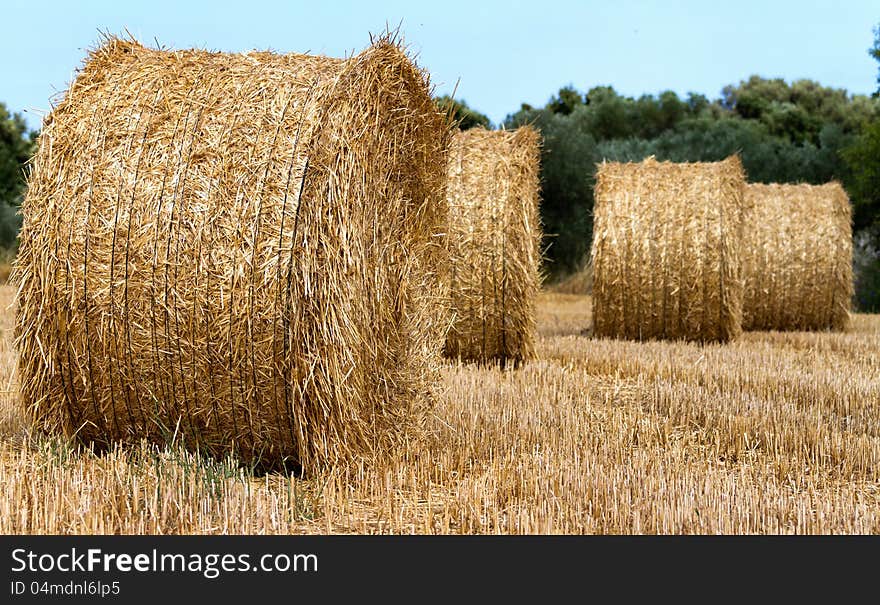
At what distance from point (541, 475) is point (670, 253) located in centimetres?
567

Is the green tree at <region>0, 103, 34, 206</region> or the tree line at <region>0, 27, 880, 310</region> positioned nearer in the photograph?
the tree line at <region>0, 27, 880, 310</region>

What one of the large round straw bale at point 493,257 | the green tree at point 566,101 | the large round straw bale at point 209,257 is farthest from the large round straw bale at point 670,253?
the green tree at point 566,101

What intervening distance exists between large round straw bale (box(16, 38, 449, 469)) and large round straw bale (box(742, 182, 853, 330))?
7842mm

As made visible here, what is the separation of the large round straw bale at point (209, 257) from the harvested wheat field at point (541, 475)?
8.9 inches

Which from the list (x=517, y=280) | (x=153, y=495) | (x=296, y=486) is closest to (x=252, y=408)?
(x=296, y=486)

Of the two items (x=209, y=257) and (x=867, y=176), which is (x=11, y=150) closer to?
(x=867, y=176)

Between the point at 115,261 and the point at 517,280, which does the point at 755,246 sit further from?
the point at 115,261

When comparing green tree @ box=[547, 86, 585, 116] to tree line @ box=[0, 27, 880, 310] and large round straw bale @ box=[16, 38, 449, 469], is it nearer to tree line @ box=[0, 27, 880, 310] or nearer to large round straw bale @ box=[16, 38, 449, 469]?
tree line @ box=[0, 27, 880, 310]

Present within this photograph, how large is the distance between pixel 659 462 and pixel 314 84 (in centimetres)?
231

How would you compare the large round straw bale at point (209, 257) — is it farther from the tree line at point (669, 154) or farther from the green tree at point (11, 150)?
the green tree at point (11, 150)

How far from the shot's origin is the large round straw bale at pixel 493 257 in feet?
24.0

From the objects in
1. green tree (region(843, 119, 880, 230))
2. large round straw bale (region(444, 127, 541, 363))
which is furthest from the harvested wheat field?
green tree (region(843, 119, 880, 230))

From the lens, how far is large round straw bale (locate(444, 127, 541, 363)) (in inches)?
288
